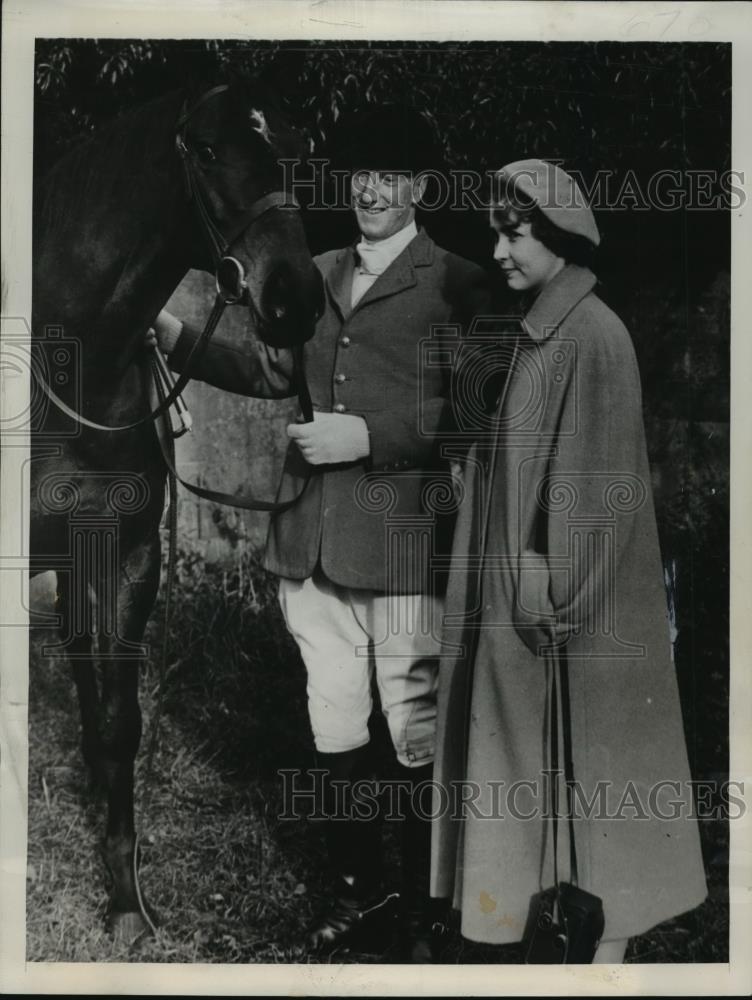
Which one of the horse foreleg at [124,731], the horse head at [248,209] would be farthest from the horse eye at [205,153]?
the horse foreleg at [124,731]

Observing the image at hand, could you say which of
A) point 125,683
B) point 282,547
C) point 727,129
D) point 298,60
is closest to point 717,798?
point 282,547

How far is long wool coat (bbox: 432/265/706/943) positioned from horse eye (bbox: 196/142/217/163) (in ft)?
3.19

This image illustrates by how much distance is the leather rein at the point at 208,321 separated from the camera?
2959 millimetres

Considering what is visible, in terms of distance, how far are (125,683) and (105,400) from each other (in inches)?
31.7

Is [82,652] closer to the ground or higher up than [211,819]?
higher up

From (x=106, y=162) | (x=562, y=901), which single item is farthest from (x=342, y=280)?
(x=562, y=901)

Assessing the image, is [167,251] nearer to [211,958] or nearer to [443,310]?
[443,310]

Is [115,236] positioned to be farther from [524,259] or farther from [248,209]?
[524,259]

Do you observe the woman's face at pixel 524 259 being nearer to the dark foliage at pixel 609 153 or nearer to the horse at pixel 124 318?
the dark foliage at pixel 609 153

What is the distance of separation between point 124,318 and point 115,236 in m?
0.23

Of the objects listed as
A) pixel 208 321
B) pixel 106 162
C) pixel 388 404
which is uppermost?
pixel 106 162

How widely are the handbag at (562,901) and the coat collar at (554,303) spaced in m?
0.88

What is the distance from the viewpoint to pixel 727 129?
3086 mm

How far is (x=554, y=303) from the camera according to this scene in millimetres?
2938
